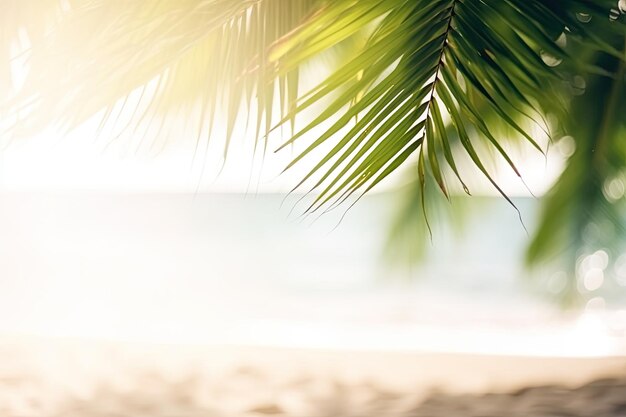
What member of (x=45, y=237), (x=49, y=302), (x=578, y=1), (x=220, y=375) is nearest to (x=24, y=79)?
(x=578, y=1)

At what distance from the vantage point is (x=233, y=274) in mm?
7105

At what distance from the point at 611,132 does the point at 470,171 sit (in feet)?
1.66

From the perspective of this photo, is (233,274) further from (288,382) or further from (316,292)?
(288,382)

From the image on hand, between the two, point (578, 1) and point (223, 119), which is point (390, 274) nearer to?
point (223, 119)

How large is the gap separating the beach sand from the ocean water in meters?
1.96

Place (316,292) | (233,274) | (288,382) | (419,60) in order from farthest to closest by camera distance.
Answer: (233,274) → (316,292) → (288,382) → (419,60)

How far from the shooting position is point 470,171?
5.85ft

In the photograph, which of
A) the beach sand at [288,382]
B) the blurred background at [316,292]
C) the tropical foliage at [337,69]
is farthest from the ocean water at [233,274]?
the tropical foliage at [337,69]

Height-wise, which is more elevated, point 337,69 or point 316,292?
point 316,292

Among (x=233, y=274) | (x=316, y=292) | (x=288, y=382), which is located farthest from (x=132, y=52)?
(x=233, y=274)

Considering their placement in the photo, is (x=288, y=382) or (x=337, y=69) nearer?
(x=337, y=69)

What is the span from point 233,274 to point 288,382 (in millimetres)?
5477

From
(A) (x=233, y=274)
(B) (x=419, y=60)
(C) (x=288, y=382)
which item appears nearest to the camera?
(B) (x=419, y=60)

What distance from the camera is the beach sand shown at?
1474mm
